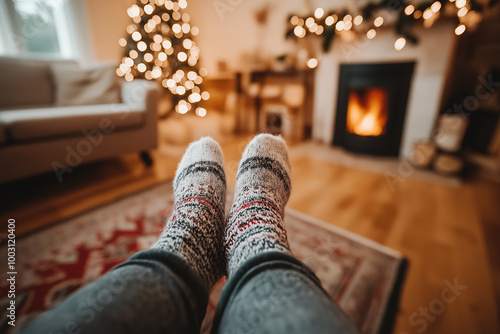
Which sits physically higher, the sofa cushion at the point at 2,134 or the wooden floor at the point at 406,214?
the sofa cushion at the point at 2,134

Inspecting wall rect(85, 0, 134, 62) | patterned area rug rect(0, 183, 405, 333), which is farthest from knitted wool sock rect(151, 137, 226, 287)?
wall rect(85, 0, 134, 62)

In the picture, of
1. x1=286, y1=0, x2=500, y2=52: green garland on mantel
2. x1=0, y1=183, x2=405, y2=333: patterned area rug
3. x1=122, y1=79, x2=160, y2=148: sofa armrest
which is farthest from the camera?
x1=122, y1=79, x2=160, y2=148: sofa armrest

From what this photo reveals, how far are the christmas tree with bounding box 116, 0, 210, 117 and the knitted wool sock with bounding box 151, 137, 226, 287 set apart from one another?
2.27m

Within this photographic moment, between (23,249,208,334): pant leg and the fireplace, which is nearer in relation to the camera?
(23,249,208,334): pant leg

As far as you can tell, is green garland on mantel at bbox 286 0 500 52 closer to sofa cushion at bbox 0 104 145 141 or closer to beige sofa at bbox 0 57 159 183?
beige sofa at bbox 0 57 159 183

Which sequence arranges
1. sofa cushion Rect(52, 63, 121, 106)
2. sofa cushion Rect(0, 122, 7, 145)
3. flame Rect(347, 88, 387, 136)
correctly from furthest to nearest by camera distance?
flame Rect(347, 88, 387, 136)
sofa cushion Rect(52, 63, 121, 106)
sofa cushion Rect(0, 122, 7, 145)

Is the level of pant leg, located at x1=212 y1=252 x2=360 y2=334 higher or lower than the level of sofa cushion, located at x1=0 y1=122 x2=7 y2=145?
lower

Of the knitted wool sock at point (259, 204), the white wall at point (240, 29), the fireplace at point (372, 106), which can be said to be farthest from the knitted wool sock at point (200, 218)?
the white wall at point (240, 29)

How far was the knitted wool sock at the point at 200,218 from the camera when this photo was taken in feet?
1.34

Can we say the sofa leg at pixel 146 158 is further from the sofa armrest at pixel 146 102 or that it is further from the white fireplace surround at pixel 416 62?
the white fireplace surround at pixel 416 62

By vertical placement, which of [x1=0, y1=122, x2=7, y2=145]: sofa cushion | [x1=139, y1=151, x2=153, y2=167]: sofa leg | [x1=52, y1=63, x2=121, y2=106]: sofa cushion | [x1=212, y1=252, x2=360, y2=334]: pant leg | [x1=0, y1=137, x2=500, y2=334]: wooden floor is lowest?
[x1=0, y1=137, x2=500, y2=334]: wooden floor

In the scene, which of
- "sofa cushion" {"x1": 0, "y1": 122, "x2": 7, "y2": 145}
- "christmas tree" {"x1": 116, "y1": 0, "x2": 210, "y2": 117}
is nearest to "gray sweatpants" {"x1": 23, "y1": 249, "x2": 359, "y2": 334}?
"sofa cushion" {"x1": 0, "y1": 122, "x2": 7, "y2": 145}

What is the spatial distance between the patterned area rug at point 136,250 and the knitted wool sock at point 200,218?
0.95ft

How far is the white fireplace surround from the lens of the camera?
1679mm
